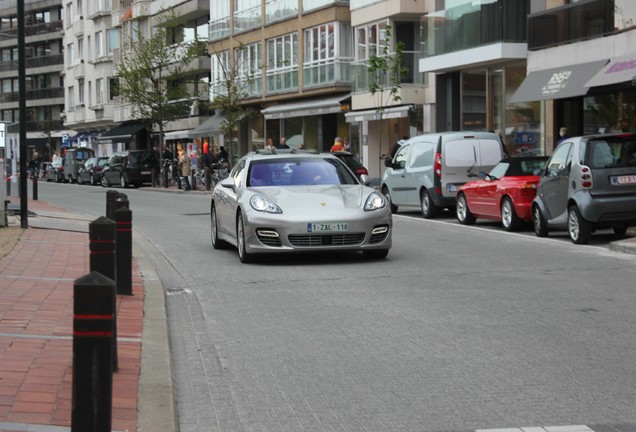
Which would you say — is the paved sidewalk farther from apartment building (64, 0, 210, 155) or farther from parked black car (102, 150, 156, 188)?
apartment building (64, 0, 210, 155)

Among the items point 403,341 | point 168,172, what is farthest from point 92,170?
point 403,341

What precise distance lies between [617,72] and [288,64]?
90.8 feet

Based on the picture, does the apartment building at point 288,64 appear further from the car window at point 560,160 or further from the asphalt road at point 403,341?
the asphalt road at point 403,341

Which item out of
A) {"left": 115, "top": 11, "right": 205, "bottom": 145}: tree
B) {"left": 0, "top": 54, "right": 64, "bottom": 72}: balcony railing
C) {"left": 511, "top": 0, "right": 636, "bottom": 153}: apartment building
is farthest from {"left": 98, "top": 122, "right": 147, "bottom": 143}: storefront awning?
{"left": 511, "top": 0, "right": 636, "bottom": 153}: apartment building

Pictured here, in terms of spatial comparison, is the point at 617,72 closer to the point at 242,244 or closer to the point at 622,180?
the point at 622,180

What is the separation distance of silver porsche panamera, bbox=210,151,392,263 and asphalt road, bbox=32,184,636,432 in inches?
13.3

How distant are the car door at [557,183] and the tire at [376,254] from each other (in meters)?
4.08

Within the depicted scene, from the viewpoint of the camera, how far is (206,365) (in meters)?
7.68

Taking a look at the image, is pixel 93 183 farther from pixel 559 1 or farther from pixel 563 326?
pixel 563 326

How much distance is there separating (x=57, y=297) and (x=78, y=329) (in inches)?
241

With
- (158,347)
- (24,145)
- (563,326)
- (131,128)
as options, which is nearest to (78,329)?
(158,347)

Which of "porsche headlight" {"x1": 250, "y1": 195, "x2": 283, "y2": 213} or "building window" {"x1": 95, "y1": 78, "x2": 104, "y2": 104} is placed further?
"building window" {"x1": 95, "y1": 78, "x2": 104, "y2": 104}

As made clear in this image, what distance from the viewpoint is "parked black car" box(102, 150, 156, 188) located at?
2137 inches

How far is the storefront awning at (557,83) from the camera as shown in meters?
27.9
